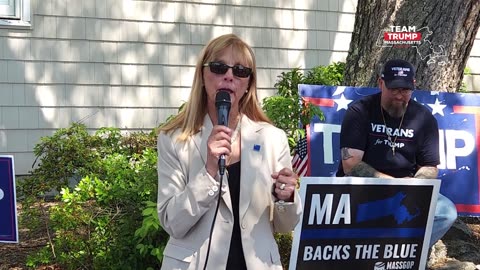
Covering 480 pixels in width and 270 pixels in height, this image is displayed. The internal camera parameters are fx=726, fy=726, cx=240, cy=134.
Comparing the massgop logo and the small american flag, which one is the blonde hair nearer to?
the massgop logo

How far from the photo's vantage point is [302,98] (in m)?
6.36

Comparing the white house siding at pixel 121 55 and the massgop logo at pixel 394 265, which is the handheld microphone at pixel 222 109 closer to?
the massgop logo at pixel 394 265

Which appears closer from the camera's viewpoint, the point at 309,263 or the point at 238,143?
the point at 238,143

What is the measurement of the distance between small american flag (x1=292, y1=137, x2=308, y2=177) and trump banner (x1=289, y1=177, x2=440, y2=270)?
5.40ft

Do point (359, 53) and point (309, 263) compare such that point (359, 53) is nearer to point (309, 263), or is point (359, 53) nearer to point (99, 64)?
point (309, 263)

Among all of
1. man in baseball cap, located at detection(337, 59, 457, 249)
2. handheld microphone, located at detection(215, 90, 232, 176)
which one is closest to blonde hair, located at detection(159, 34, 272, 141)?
handheld microphone, located at detection(215, 90, 232, 176)

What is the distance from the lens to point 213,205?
8.85 ft

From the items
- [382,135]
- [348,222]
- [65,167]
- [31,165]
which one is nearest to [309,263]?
[348,222]

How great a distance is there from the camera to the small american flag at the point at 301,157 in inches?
252

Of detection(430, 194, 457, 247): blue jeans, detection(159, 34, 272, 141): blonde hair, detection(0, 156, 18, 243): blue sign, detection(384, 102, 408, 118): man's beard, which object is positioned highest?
detection(159, 34, 272, 141): blonde hair

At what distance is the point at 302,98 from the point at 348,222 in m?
1.92

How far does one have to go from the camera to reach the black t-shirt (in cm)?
521

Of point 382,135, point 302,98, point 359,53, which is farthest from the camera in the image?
point 359,53

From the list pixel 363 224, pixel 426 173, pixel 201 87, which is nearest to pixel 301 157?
pixel 426 173
